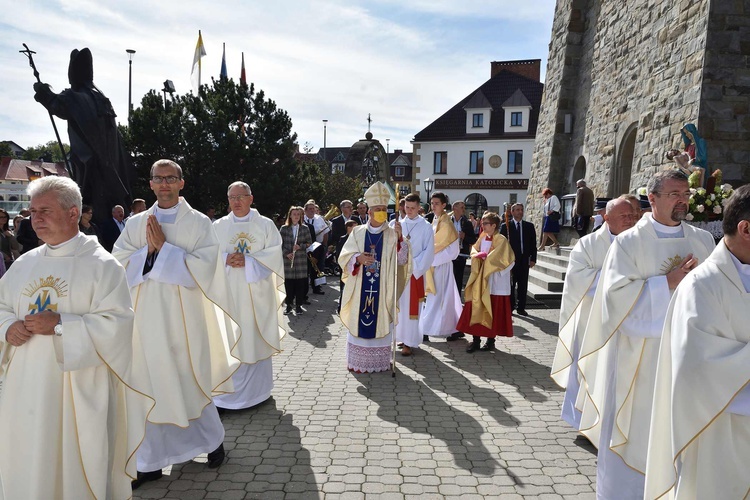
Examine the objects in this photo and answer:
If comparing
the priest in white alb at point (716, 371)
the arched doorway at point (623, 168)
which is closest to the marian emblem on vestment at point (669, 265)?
the priest in white alb at point (716, 371)

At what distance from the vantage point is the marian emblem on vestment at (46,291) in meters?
2.72

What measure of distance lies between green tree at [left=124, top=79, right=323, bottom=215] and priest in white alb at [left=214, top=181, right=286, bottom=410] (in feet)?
49.4

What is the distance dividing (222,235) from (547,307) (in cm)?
780

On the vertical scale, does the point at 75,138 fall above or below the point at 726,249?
above

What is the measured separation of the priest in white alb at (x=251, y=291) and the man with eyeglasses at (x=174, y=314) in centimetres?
111

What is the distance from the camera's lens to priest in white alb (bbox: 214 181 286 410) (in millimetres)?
5195

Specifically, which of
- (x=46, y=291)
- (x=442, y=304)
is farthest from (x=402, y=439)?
(x=442, y=304)

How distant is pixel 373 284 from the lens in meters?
6.62

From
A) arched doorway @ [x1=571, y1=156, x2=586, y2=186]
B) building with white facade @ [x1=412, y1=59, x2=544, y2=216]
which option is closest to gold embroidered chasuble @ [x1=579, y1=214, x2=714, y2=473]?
arched doorway @ [x1=571, y1=156, x2=586, y2=186]

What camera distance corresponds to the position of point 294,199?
21.7 metres

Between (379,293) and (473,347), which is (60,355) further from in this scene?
(473,347)

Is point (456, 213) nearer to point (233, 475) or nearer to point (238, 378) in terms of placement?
point (238, 378)

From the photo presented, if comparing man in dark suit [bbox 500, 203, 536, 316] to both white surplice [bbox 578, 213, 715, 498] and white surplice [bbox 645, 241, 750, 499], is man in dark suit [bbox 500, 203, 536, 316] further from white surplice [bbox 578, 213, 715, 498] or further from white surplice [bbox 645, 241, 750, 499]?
white surplice [bbox 645, 241, 750, 499]

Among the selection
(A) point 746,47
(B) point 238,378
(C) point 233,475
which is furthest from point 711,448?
(A) point 746,47
